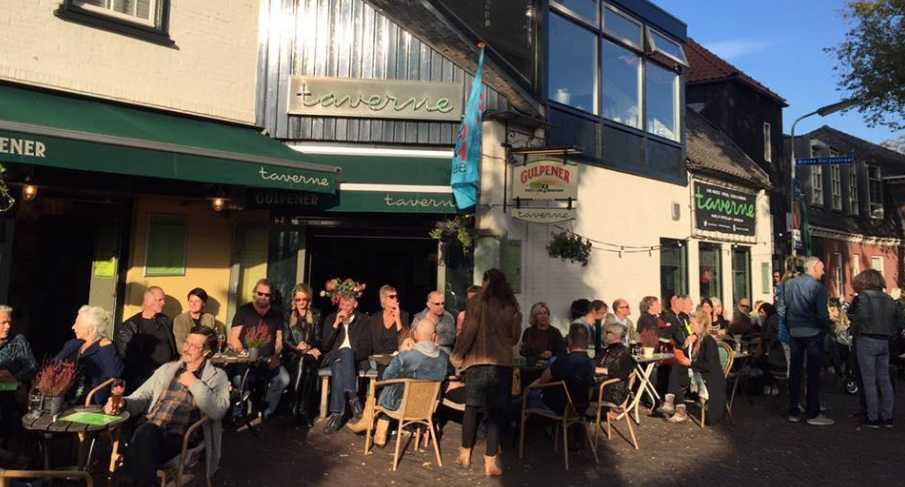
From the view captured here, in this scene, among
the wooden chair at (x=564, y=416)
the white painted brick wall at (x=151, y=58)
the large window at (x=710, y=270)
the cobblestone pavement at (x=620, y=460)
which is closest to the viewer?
the cobblestone pavement at (x=620, y=460)

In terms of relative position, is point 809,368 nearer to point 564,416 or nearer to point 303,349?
point 564,416

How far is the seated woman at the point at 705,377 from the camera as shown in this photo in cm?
678

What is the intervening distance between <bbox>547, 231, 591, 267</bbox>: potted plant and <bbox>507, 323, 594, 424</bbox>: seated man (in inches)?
141

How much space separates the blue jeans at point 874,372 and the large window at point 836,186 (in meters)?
17.2

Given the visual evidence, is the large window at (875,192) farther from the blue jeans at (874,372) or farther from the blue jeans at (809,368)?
the blue jeans at (809,368)

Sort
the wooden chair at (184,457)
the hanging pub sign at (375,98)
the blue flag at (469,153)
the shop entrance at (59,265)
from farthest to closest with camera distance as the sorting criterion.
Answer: the hanging pub sign at (375,98)
the blue flag at (469,153)
the shop entrance at (59,265)
the wooden chair at (184,457)

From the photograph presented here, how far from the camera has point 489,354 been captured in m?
5.10

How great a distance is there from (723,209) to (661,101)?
3.04m

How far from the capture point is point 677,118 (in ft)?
42.3

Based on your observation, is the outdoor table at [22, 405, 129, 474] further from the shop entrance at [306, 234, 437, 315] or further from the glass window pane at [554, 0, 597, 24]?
the glass window pane at [554, 0, 597, 24]

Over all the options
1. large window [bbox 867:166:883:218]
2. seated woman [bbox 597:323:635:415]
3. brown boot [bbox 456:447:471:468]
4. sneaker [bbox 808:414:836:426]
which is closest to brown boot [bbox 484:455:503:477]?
brown boot [bbox 456:447:471:468]

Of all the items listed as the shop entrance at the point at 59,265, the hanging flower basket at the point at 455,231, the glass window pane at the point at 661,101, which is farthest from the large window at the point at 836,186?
the shop entrance at the point at 59,265

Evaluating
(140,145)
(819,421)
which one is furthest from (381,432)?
(819,421)

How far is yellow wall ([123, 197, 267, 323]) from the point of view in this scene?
7.73 metres
